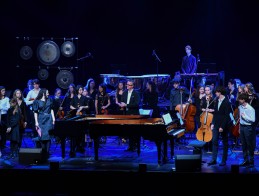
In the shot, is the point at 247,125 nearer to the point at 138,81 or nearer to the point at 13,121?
the point at 13,121

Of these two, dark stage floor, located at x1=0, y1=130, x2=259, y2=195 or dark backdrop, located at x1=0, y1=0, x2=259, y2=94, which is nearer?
dark stage floor, located at x1=0, y1=130, x2=259, y2=195

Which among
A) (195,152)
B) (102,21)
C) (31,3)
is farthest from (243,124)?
(31,3)

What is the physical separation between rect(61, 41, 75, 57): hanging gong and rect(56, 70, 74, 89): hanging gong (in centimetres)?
78

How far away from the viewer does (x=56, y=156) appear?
11.8 m

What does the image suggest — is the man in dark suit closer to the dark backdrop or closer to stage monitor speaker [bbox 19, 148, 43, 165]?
stage monitor speaker [bbox 19, 148, 43, 165]

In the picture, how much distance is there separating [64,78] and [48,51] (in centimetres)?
141

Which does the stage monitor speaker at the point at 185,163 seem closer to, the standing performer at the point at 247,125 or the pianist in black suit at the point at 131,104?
the standing performer at the point at 247,125

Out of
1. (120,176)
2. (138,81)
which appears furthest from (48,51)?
(120,176)

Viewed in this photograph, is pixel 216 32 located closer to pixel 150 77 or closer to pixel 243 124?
pixel 150 77

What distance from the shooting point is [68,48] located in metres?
19.3

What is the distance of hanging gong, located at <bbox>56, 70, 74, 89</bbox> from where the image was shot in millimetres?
19188

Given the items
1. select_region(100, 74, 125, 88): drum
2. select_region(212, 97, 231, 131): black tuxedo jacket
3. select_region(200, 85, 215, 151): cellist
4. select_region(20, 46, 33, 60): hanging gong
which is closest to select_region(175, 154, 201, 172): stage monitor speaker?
select_region(212, 97, 231, 131): black tuxedo jacket

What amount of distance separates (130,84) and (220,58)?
6.80 m

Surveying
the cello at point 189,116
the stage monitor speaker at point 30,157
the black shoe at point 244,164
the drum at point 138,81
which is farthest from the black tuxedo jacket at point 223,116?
the drum at point 138,81
